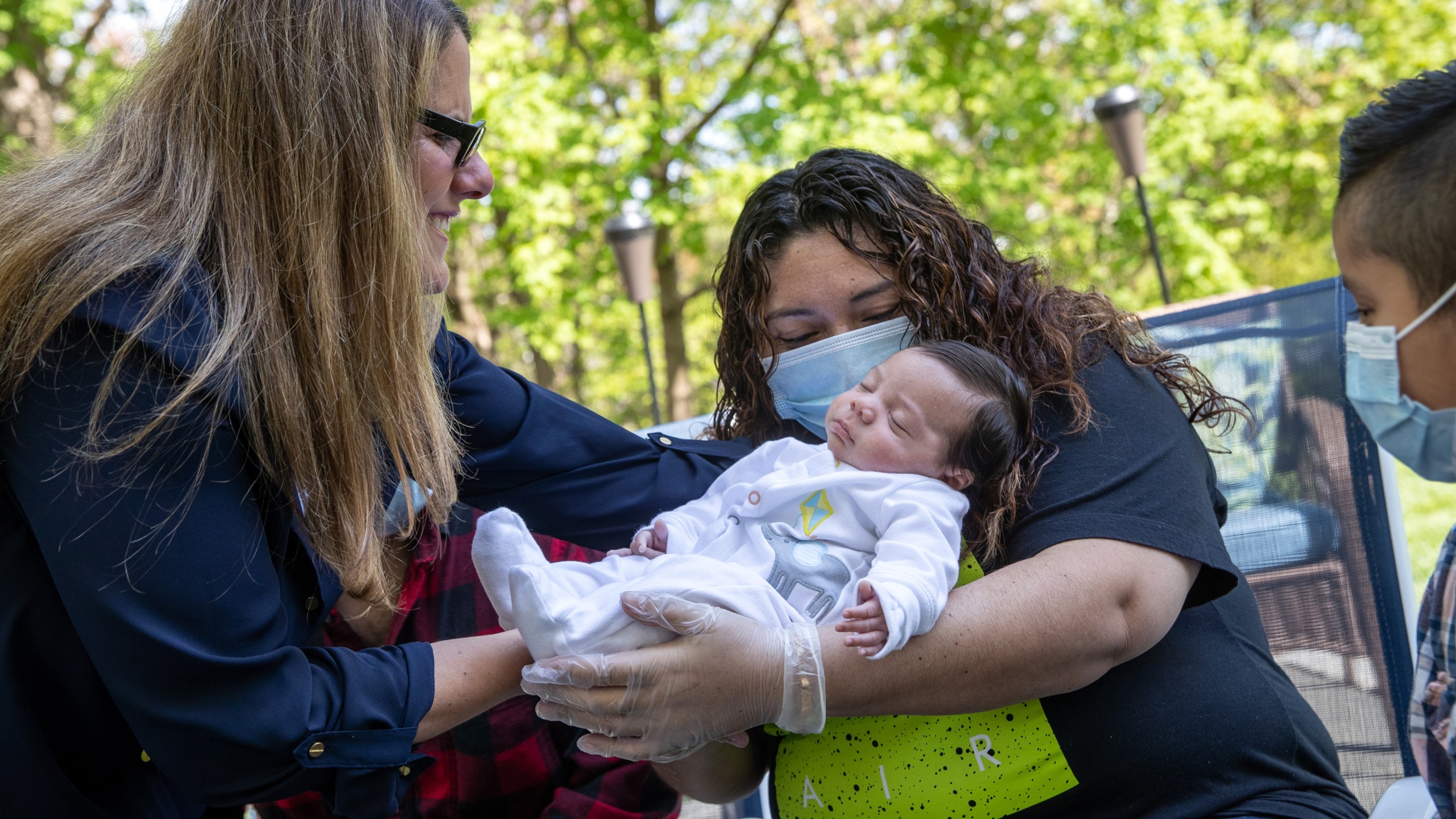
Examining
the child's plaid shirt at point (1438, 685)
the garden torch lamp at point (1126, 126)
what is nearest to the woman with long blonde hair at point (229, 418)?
the child's plaid shirt at point (1438, 685)

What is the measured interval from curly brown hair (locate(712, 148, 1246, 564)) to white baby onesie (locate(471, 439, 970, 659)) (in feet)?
0.71

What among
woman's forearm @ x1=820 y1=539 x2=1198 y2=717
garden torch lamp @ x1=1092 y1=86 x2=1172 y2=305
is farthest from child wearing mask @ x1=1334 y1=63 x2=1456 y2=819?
garden torch lamp @ x1=1092 y1=86 x2=1172 y2=305

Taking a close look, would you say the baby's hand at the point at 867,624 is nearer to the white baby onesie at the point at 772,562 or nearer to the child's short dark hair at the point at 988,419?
the white baby onesie at the point at 772,562

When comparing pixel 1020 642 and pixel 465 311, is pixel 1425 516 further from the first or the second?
pixel 465 311

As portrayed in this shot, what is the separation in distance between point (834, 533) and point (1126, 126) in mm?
9177

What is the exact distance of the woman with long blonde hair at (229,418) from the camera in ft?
4.72

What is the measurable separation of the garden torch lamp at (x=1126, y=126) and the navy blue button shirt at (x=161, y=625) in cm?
920

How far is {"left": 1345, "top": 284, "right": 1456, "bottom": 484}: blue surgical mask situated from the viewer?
1501 mm

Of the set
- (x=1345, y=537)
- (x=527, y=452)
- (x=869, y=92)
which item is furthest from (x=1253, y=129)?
(x=527, y=452)

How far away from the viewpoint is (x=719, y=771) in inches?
81.9

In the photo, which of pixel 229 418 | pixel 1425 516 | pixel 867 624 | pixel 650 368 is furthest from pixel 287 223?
pixel 650 368

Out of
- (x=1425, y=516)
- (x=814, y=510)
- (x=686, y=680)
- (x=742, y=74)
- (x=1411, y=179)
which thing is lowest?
(x=1425, y=516)

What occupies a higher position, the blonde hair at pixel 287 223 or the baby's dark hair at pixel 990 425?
the blonde hair at pixel 287 223

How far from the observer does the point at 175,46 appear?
174 cm
